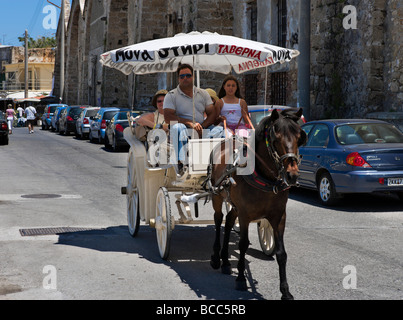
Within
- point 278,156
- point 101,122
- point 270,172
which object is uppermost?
point 101,122

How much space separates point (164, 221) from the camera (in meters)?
7.77

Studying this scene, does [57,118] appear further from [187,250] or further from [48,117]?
[187,250]

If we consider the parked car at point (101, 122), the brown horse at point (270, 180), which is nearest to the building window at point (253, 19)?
the parked car at point (101, 122)

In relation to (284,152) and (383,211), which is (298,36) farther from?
(284,152)

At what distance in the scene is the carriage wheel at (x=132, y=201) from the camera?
8.99 metres

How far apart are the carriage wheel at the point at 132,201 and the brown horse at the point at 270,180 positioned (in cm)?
229

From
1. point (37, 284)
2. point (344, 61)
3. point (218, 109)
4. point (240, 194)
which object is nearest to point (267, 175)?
point (240, 194)

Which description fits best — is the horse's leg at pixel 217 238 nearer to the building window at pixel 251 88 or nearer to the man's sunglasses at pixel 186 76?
the man's sunglasses at pixel 186 76

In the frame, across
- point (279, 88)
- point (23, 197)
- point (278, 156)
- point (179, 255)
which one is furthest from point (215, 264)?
point (279, 88)

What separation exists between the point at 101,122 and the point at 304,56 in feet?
35.9

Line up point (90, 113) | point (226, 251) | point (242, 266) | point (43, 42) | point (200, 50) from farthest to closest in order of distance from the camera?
point (43, 42)
point (90, 113)
point (200, 50)
point (226, 251)
point (242, 266)

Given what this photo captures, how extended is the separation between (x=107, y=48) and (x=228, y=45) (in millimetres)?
40920

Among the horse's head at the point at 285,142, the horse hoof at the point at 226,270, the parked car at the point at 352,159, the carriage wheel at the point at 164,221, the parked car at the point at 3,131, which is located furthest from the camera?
the parked car at the point at 3,131

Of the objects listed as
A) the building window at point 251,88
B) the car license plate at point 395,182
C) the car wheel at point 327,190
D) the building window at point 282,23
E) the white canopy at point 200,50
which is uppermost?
the building window at point 282,23
